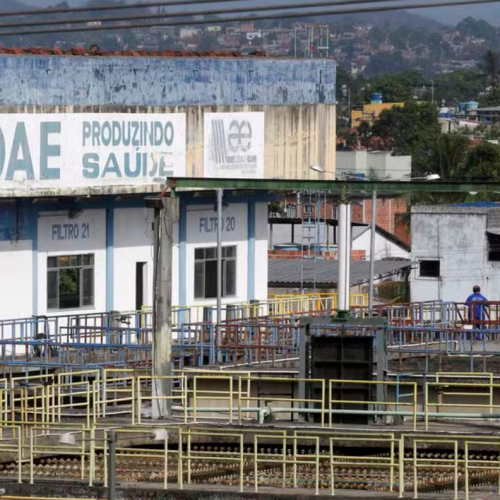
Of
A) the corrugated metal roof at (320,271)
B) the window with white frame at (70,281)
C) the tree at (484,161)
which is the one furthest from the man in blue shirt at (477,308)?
the tree at (484,161)

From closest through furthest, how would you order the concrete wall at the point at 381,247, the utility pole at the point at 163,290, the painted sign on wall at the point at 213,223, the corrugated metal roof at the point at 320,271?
the utility pole at the point at 163,290 → the painted sign on wall at the point at 213,223 → the corrugated metal roof at the point at 320,271 → the concrete wall at the point at 381,247

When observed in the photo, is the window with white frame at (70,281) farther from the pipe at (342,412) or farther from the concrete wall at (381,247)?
the concrete wall at (381,247)

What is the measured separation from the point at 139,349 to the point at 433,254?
2645 centimetres

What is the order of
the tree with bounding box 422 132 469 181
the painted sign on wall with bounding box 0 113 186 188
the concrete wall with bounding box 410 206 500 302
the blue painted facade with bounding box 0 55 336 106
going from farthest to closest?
the tree with bounding box 422 132 469 181, the concrete wall with bounding box 410 206 500 302, the blue painted facade with bounding box 0 55 336 106, the painted sign on wall with bounding box 0 113 186 188

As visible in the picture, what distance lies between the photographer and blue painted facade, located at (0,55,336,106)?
3550cm

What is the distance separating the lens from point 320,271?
51625 mm

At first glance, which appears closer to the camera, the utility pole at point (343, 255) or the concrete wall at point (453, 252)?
the utility pole at point (343, 255)

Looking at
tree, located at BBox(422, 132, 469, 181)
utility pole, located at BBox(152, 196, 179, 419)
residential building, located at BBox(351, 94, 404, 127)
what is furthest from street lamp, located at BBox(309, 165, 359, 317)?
residential building, located at BBox(351, 94, 404, 127)

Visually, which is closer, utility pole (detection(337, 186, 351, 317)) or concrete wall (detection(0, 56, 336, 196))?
utility pole (detection(337, 186, 351, 317))

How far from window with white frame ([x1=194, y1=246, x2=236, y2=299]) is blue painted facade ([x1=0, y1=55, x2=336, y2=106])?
11.8 feet

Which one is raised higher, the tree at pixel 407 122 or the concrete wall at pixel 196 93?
the tree at pixel 407 122

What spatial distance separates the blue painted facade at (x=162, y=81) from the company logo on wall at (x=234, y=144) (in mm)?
399

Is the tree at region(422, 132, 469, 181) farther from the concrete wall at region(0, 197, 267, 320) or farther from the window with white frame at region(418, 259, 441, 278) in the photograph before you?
the concrete wall at region(0, 197, 267, 320)

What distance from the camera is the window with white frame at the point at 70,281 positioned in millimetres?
37125
